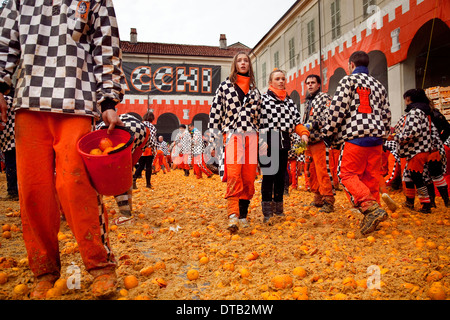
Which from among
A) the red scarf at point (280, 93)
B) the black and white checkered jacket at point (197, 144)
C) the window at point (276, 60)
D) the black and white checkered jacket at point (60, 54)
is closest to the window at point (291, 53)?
the window at point (276, 60)

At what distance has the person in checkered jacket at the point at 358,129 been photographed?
345cm

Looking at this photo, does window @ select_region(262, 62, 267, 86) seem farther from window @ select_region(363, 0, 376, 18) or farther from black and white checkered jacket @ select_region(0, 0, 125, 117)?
black and white checkered jacket @ select_region(0, 0, 125, 117)

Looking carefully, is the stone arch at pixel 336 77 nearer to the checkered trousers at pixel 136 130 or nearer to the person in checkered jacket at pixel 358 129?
the person in checkered jacket at pixel 358 129

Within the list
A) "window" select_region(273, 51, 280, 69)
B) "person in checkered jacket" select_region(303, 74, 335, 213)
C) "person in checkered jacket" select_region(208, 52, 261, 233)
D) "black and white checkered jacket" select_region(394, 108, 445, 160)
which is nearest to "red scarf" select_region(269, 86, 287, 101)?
"person in checkered jacket" select_region(208, 52, 261, 233)

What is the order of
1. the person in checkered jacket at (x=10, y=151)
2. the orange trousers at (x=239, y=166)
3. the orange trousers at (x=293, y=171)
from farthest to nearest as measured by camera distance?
the orange trousers at (x=293, y=171), the person in checkered jacket at (x=10, y=151), the orange trousers at (x=239, y=166)

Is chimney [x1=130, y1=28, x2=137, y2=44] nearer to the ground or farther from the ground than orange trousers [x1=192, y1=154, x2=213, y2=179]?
farther from the ground

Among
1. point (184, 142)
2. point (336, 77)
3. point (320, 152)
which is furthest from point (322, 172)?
point (336, 77)

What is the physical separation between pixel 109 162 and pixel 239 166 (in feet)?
7.12

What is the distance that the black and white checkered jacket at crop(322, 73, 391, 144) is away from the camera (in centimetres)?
346

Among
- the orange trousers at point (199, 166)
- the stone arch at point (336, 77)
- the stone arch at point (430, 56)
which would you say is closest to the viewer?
the stone arch at point (430, 56)

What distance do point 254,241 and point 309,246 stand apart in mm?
592

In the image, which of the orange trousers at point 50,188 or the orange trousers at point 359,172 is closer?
the orange trousers at point 50,188

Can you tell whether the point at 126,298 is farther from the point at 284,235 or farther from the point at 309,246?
the point at 284,235

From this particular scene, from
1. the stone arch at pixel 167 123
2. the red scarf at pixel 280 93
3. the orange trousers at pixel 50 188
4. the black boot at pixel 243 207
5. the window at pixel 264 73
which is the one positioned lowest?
the black boot at pixel 243 207
